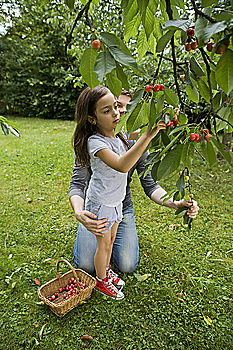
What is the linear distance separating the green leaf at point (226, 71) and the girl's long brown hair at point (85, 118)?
47.2 inches

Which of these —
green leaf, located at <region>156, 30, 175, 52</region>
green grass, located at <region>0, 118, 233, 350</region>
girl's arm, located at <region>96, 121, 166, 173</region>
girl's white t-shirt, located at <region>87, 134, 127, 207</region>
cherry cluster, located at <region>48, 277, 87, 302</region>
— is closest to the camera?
green leaf, located at <region>156, 30, 175, 52</region>

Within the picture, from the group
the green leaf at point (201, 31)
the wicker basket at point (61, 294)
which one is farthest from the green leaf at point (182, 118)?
the wicker basket at point (61, 294)

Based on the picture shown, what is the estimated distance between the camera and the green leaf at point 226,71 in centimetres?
53

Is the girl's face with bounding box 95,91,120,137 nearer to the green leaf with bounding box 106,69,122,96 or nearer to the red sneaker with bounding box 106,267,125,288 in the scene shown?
the red sneaker with bounding box 106,267,125,288

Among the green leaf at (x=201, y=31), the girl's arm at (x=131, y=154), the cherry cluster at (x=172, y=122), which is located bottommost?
the girl's arm at (x=131, y=154)

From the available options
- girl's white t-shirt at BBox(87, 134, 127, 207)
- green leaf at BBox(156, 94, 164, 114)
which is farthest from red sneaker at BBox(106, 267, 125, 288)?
green leaf at BBox(156, 94, 164, 114)

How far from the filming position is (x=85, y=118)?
1.78 m

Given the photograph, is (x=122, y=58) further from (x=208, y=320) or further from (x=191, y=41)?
(x=208, y=320)

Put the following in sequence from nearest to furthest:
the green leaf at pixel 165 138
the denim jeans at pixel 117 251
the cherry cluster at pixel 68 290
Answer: the green leaf at pixel 165 138 < the cherry cluster at pixel 68 290 < the denim jeans at pixel 117 251

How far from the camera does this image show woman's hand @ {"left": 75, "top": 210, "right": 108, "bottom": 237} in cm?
177

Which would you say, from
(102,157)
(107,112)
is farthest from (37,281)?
(107,112)

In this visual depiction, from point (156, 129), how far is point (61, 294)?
134 centimetres

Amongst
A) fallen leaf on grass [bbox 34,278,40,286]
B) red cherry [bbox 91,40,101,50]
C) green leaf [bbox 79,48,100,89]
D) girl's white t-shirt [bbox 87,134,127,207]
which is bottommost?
fallen leaf on grass [bbox 34,278,40,286]

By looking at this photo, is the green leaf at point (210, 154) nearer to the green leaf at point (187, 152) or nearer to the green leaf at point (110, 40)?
the green leaf at point (187, 152)
